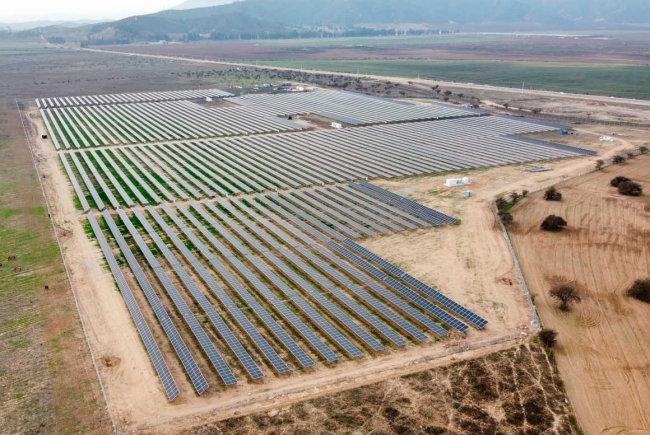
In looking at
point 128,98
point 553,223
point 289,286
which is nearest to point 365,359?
point 289,286

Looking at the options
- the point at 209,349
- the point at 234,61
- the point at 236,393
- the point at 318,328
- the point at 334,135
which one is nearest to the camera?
the point at 236,393

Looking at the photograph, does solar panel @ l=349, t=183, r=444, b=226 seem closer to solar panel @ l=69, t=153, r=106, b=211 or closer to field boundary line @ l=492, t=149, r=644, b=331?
field boundary line @ l=492, t=149, r=644, b=331

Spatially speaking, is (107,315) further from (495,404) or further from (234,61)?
(234,61)

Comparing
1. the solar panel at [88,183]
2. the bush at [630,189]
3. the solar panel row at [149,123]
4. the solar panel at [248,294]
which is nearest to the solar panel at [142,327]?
the solar panel at [248,294]

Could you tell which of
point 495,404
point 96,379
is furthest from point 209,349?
point 495,404

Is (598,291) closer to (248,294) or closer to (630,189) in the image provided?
(630,189)
